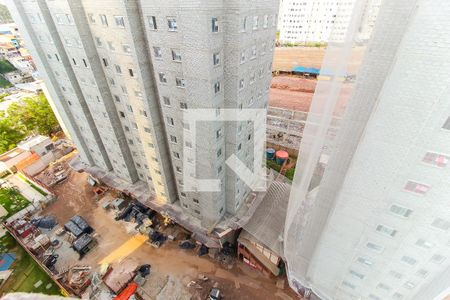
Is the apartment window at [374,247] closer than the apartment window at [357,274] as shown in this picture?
Yes

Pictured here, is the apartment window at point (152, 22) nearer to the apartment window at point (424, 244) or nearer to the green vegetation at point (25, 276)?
the apartment window at point (424, 244)

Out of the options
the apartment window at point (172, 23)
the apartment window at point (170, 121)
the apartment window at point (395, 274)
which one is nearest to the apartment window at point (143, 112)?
the apartment window at point (170, 121)

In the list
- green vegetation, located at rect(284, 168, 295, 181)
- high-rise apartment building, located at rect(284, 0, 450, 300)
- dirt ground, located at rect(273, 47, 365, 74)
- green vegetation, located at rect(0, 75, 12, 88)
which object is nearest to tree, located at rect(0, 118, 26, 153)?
green vegetation, located at rect(284, 168, 295, 181)

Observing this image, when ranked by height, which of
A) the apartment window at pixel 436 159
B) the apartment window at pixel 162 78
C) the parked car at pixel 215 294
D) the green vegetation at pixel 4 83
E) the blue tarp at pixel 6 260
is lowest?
the blue tarp at pixel 6 260

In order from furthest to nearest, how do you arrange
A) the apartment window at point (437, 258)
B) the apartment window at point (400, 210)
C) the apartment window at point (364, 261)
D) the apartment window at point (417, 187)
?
the apartment window at point (364, 261) → the apartment window at point (437, 258) → the apartment window at point (400, 210) → the apartment window at point (417, 187)

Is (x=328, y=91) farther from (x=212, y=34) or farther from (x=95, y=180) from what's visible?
(x=95, y=180)

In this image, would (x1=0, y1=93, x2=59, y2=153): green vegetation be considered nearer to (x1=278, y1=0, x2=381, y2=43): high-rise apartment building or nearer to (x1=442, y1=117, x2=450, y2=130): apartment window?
(x1=442, y1=117, x2=450, y2=130): apartment window

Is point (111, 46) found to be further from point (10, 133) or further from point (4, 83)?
point (4, 83)
